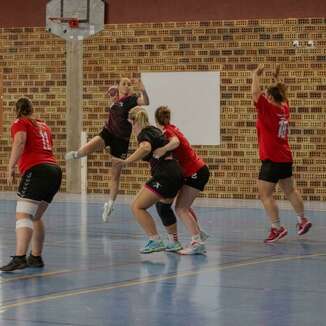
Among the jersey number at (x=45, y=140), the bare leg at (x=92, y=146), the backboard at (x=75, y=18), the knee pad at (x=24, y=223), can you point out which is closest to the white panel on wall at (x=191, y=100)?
the backboard at (x=75, y=18)

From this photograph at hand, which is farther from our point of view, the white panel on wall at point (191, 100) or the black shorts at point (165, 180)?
the white panel on wall at point (191, 100)

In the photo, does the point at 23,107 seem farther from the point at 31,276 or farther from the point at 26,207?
the point at 31,276

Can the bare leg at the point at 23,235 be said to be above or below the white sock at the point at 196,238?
above

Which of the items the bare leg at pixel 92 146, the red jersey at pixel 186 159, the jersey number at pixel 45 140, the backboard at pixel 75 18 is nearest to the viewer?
the jersey number at pixel 45 140

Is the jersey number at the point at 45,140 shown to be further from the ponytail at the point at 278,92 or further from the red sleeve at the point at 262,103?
the ponytail at the point at 278,92

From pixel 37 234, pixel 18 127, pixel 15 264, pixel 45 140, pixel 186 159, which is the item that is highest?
pixel 18 127

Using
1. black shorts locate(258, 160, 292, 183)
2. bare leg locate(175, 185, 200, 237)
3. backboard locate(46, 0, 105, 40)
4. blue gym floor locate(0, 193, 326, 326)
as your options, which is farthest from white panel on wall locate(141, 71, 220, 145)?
A: bare leg locate(175, 185, 200, 237)

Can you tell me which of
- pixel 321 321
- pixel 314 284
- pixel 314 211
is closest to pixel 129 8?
pixel 314 211

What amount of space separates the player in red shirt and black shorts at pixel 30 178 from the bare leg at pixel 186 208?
1835 millimetres

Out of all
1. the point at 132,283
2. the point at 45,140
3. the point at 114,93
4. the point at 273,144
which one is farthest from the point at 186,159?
the point at 114,93

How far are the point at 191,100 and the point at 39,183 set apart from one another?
37.5ft

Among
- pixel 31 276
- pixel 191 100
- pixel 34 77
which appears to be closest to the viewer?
pixel 31 276

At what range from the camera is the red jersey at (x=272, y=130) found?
47.3 ft

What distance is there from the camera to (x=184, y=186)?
13.3 meters
